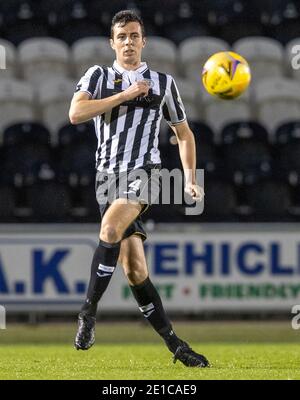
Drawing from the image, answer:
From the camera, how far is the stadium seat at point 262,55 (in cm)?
1322

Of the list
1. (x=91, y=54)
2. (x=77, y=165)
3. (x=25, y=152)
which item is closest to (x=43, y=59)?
(x=91, y=54)

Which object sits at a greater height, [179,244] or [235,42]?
[235,42]

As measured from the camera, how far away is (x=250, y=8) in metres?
14.0

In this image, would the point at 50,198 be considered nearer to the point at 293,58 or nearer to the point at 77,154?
the point at 77,154

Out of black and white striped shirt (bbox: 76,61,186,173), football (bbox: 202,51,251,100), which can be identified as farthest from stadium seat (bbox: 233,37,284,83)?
black and white striped shirt (bbox: 76,61,186,173)

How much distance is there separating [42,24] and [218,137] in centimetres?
314

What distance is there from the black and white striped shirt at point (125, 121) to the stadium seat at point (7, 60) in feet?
21.2

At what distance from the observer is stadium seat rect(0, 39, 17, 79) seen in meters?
12.6

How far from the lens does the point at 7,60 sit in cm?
1290

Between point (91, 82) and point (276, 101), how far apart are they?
673 cm

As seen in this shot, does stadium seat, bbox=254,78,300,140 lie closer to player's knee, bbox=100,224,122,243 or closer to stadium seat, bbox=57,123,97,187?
stadium seat, bbox=57,123,97,187

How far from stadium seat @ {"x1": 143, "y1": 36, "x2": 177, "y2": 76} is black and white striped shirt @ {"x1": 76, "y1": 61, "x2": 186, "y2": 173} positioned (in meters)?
6.53

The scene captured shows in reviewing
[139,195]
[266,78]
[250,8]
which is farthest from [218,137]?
[139,195]

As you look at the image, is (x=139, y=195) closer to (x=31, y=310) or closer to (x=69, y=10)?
(x=31, y=310)
